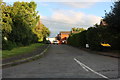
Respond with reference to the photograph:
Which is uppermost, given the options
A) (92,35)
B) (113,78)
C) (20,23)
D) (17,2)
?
(17,2)

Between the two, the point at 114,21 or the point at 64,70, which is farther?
the point at 114,21

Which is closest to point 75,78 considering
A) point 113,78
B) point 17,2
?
point 113,78

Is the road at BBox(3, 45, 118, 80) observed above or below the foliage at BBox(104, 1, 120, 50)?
below

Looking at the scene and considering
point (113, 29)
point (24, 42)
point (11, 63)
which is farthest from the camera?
point (24, 42)

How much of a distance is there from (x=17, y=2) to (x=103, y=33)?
25.0 meters

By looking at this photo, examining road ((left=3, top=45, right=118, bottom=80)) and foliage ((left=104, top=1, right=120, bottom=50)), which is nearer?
road ((left=3, top=45, right=118, bottom=80))

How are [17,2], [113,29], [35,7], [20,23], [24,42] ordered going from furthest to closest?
[35,7]
[17,2]
[24,42]
[20,23]
[113,29]

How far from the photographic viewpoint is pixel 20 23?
27266 mm

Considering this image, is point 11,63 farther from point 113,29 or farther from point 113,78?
point 113,29

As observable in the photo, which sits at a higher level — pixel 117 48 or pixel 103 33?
pixel 103 33

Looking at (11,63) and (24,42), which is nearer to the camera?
(11,63)

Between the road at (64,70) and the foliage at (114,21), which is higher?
the foliage at (114,21)

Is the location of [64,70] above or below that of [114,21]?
below

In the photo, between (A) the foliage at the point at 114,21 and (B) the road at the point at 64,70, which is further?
(A) the foliage at the point at 114,21
